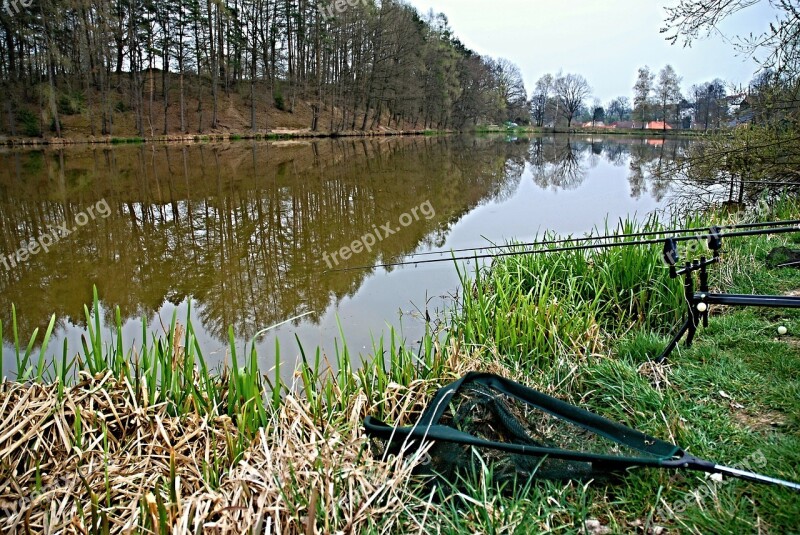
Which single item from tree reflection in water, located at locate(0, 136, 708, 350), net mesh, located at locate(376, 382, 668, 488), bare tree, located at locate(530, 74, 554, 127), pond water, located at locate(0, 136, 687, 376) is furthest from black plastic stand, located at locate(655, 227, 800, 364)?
bare tree, located at locate(530, 74, 554, 127)

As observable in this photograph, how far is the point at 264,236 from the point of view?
8.51m

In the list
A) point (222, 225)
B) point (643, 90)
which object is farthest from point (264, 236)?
point (643, 90)

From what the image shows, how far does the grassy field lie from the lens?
6.14 ft

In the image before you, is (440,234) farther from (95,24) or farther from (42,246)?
(95,24)

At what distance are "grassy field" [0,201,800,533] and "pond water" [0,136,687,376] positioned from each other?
0.49m

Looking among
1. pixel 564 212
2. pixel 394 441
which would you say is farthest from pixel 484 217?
pixel 394 441

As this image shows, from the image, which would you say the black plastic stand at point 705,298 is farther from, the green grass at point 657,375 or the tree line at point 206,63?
the tree line at point 206,63

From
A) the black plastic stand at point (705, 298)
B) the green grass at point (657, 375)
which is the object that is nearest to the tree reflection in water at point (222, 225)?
the green grass at point (657, 375)

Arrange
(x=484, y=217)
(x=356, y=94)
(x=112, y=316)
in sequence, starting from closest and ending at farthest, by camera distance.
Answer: (x=112, y=316) < (x=484, y=217) < (x=356, y=94)

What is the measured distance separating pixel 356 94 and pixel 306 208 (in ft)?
116

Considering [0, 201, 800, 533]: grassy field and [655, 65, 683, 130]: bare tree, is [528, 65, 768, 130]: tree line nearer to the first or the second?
[655, 65, 683, 130]: bare tree

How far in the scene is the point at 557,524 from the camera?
189cm

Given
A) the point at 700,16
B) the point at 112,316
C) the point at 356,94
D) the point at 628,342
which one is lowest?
the point at 112,316

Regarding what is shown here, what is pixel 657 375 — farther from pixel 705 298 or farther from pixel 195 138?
pixel 195 138
